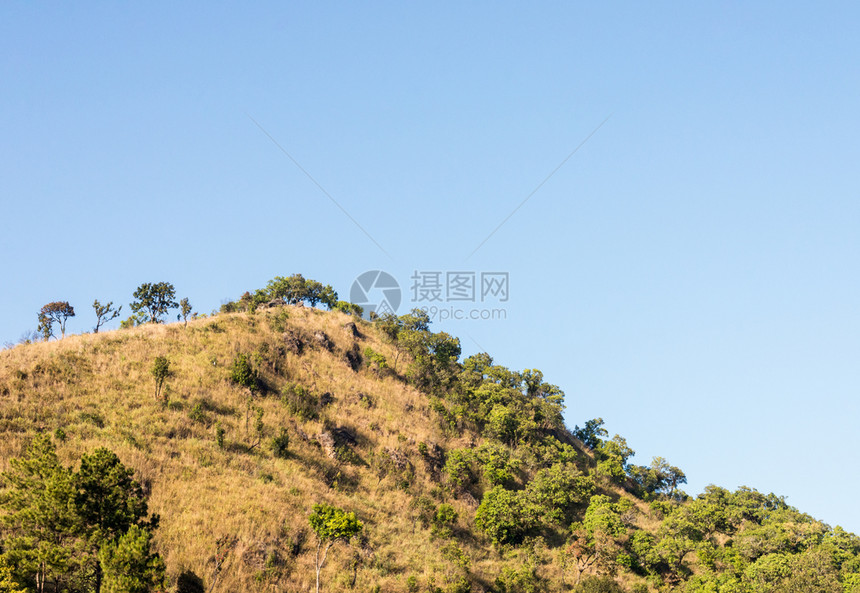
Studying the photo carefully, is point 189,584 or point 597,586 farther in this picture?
point 597,586

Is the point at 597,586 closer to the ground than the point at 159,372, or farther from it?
closer to the ground

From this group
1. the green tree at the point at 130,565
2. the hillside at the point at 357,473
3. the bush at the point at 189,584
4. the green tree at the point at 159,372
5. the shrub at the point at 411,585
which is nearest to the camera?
the green tree at the point at 130,565

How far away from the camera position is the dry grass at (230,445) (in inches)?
1864

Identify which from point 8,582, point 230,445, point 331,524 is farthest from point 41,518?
point 230,445

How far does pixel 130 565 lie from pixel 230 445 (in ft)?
92.8

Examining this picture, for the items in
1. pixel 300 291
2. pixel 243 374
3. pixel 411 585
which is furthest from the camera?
pixel 300 291

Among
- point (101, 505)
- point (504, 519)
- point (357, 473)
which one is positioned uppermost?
point (357, 473)

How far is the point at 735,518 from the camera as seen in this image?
9056cm

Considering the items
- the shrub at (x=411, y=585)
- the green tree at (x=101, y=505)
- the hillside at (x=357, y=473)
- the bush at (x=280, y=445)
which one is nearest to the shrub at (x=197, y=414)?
the hillside at (x=357, y=473)

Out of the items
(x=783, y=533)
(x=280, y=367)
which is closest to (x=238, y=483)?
(x=280, y=367)

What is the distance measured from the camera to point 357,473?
66.2 meters

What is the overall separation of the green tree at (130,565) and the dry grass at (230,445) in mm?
11579

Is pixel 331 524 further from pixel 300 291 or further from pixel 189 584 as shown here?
pixel 300 291

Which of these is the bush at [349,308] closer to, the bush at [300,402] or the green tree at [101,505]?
the bush at [300,402]
